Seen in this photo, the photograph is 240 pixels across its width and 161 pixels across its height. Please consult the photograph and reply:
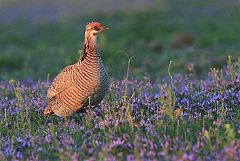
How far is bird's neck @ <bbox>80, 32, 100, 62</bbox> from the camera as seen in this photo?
7.95 m

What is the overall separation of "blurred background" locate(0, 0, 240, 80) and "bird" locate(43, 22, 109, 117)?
2.65m

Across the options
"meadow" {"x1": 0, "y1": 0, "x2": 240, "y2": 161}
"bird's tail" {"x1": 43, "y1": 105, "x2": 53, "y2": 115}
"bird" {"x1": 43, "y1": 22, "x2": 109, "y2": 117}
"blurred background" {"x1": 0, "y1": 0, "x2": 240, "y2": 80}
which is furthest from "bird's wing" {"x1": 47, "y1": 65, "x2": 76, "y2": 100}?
"blurred background" {"x1": 0, "y1": 0, "x2": 240, "y2": 80}

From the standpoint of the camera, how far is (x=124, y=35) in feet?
67.6

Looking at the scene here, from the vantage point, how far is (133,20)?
2255 cm

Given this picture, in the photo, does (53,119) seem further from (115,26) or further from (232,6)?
(232,6)

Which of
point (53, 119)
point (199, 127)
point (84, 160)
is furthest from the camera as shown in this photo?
point (53, 119)

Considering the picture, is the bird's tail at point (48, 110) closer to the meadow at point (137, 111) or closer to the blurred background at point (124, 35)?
the meadow at point (137, 111)

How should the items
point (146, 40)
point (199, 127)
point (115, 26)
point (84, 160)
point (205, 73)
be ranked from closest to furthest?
point (84, 160) < point (199, 127) < point (205, 73) < point (146, 40) < point (115, 26)

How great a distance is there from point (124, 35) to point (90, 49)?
498 inches

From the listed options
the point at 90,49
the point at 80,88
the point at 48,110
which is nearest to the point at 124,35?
the point at 48,110

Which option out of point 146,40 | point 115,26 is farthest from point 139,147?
point 115,26

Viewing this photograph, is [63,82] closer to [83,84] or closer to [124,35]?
[83,84]

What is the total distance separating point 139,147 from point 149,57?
33.5ft

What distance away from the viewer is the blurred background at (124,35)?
14773 millimetres
